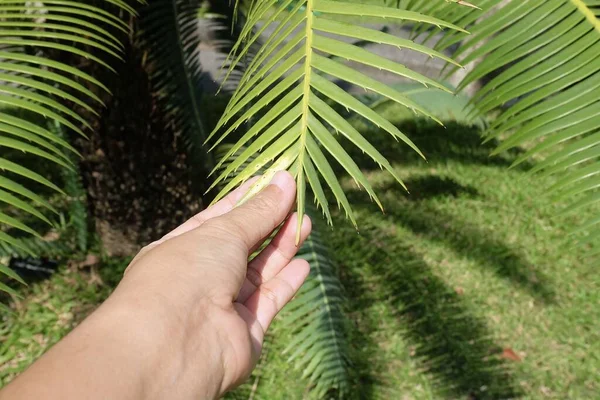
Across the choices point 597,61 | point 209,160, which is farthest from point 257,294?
point 209,160

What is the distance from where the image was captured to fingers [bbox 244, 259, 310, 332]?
1199 mm

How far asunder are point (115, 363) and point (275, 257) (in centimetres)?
45

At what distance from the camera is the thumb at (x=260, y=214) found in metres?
0.97

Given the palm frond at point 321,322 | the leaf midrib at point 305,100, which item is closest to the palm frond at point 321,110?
the leaf midrib at point 305,100

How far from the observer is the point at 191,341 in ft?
3.10

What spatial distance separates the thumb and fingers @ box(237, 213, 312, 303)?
0.15ft

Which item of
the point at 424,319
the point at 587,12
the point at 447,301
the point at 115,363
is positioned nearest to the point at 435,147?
the point at 447,301

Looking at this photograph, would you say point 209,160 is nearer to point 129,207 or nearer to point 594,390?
point 129,207

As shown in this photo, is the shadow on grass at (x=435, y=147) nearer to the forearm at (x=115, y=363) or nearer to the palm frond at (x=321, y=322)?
the palm frond at (x=321, y=322)

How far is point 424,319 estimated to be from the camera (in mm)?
2359

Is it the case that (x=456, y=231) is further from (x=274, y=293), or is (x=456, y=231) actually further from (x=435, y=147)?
(x=274, y=293)

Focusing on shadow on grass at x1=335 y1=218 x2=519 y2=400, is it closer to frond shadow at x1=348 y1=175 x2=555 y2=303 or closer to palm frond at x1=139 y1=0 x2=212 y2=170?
frond shadow at x1=348 y1=175 x2=555 y2=303

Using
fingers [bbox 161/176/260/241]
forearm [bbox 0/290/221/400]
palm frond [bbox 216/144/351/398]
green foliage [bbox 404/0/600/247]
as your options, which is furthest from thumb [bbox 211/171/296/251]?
palm frond [bbox 216/144/351/398]

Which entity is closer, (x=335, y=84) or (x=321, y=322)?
(x=335, y=84)
